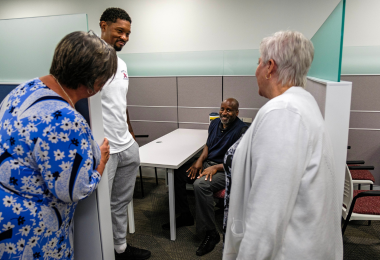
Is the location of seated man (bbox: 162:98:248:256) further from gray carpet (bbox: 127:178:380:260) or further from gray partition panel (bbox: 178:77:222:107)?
gray partition panel (bbox: 178:77:222:107)

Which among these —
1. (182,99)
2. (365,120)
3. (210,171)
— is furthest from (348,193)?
(182,99)

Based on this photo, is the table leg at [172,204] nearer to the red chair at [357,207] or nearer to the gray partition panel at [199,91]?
the red chair at [357,207]

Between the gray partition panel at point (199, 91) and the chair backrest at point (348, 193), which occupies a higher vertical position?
the gray partition panel at point (199, 91)

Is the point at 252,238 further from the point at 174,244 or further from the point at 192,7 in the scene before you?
the point at 192,7

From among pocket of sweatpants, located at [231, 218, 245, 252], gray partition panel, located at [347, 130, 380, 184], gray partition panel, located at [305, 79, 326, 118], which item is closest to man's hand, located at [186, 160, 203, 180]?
gray partition panel, located at [305, 79, 326, 118]

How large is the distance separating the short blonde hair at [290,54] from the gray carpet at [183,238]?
173cm

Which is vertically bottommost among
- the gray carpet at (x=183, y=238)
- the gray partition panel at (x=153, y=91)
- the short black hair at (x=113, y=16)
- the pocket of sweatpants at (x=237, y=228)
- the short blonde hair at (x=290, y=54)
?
the gray carpet at (x=183, y=238)

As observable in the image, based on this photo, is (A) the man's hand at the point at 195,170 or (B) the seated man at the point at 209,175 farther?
(A) the man's hand at the point at 195,170

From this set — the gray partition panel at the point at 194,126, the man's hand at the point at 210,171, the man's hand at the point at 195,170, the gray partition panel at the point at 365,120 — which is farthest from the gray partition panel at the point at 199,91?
the gray partition panel at the point at 365,120

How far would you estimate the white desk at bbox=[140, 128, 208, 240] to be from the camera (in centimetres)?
231

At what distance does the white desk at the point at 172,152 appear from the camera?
7.57 ft

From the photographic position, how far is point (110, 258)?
139 cm

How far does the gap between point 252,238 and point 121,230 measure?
4.22 ft

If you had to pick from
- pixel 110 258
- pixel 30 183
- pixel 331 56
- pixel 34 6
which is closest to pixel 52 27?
pixel 30 183
